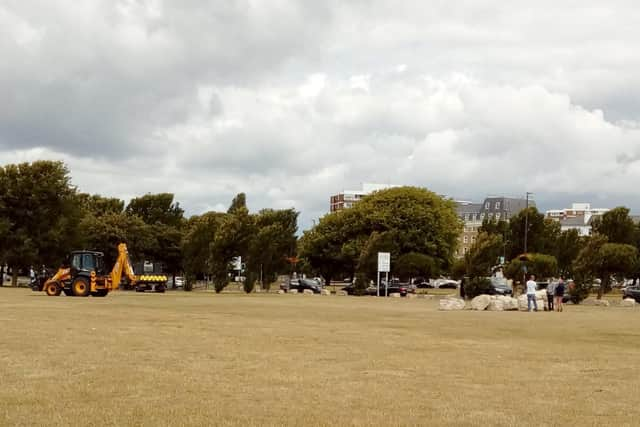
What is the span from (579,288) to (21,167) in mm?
47106

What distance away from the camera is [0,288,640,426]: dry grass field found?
1120 cm

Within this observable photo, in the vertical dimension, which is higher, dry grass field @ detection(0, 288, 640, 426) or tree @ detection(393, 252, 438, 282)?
tree @ detection(393, 252, 438, 282)

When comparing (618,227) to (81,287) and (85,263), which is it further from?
(81,287)

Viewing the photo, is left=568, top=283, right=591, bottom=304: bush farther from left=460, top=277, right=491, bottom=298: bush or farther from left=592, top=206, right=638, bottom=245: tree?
left=592, top=206, right=638, bottom=245: tree

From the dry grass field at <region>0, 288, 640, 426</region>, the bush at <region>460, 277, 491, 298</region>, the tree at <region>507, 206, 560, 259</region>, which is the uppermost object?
the tree at <region>507, 206, 560, 259</region>

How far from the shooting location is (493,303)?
4406 centimetres

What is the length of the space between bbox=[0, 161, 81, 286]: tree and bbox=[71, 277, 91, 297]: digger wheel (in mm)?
21071

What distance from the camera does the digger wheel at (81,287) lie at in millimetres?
50406

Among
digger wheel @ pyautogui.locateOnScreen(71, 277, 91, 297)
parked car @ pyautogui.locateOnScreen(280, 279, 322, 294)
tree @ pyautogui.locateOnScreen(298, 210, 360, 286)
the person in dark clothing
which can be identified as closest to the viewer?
the person in dark clothing

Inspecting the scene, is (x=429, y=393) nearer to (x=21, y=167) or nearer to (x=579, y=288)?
(x=579, y=288)

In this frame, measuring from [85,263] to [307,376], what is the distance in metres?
39.4

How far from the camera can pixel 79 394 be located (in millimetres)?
12328

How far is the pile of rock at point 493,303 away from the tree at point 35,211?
4163cm

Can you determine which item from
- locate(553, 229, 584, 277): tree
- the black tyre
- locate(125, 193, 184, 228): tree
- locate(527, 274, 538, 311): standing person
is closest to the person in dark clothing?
locate(527, 274, 538, 311): standing person
